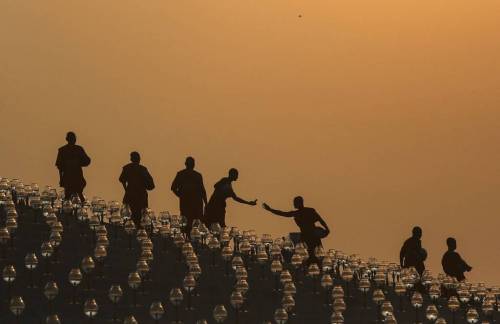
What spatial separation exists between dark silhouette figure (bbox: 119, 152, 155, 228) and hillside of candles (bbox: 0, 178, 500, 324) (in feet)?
1.02

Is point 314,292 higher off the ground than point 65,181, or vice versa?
point 65,181

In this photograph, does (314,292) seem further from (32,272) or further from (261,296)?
(32,272)

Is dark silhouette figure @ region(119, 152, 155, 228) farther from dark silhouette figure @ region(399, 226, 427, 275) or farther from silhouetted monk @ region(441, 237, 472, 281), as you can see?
silhouetted monk @ region(441, 237, 472, 281)

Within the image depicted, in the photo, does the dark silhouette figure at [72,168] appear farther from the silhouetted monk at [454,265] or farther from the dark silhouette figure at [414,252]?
the silhouetted monk at [454,265]

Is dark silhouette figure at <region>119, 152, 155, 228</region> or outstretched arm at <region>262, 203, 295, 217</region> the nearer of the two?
dark silhouette figure at <region>119, 152, 155, 228</region>

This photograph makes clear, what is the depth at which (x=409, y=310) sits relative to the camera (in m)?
30.1

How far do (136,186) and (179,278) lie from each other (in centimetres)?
354

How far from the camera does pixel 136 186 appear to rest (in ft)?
108

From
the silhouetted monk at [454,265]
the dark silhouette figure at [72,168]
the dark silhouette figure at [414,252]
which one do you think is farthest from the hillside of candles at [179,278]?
the silhouetted monk at [454,265]

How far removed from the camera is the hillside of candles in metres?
27.6

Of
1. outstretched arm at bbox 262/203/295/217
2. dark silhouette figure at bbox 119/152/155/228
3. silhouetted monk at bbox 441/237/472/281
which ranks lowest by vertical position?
silhouetted monk at bbox 441/237/472/281

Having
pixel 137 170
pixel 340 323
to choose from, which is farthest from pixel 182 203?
pixel 340 323

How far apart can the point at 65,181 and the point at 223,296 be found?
5110mm

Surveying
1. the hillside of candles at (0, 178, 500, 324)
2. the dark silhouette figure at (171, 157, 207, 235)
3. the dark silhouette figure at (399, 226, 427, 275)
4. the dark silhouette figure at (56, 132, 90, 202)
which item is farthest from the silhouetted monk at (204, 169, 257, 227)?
the dark silhouette figure at (399, 226, 427, 275)
